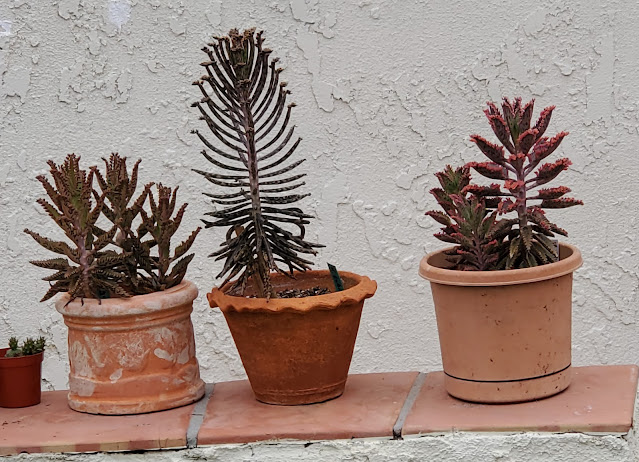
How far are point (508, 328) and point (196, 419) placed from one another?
50 cm

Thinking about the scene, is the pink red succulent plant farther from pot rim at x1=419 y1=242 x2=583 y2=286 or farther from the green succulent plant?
the green succulent plant

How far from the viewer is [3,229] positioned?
2.45 meters

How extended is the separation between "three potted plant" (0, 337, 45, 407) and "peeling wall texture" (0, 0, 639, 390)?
0.90 metres

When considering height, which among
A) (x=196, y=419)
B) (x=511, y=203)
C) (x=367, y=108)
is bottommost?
(x=196, y=419)

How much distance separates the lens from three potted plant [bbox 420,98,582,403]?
4.53 ft

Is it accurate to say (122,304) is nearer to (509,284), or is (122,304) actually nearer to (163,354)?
(163,354)

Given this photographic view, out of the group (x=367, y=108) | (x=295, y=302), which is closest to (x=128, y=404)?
(x=295, y=302)

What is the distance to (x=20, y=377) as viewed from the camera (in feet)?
5.14

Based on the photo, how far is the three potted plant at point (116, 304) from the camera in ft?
4.77

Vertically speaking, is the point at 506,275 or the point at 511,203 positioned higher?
the point at 511,203

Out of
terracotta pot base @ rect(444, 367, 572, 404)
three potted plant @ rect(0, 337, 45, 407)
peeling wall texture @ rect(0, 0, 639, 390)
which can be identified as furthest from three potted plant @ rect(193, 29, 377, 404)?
peeling wall texture @ rect(0, 0, 639, 390)

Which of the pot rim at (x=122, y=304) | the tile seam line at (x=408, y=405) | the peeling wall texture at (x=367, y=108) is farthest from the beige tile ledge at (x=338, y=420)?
the peeling wall texture at (x=367, y=108)

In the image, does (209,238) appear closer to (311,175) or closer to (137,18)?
(311,175)

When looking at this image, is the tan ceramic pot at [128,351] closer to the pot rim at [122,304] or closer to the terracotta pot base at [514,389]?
the pot rim at [122,304]
